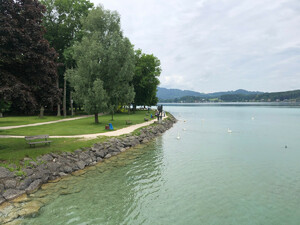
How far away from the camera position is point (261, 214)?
11211 millimetres

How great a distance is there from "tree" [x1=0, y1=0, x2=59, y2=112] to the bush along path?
4.34 meters

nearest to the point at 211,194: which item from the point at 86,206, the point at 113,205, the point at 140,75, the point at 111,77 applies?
the point at 113,205

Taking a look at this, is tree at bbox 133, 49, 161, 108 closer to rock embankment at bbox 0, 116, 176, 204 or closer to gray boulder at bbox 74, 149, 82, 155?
rock embankment at bbox 0, 116, 176, 204

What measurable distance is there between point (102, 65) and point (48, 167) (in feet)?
79.3

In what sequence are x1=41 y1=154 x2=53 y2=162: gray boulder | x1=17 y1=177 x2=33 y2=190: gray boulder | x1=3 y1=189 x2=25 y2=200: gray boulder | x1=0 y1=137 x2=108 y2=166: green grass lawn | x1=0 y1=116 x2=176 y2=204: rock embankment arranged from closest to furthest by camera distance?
x1=3 y1=189 x2=25 y2=200: gray boulder
x1=0 y1=116 x2=176 y2=204: rock embankment
x1=17 y1=177 x2=33 y2=190: gray boulder
x1=0 y1=137 x2=108 y2=166: green grass lawn
x1=41 y1=154 x2=53 y2=162: gray boulder

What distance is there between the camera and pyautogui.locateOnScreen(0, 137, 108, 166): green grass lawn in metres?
15.3

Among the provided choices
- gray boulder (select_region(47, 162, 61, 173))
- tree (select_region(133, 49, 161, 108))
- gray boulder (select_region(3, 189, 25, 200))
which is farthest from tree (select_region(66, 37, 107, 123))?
tree (select_region(133, 49, 161, 108))

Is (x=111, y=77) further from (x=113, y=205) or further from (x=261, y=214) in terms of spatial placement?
(x=261, y=214)

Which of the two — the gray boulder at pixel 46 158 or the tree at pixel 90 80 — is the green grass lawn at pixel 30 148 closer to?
the gray boulder at pixel 46 158

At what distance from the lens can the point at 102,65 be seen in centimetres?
3672

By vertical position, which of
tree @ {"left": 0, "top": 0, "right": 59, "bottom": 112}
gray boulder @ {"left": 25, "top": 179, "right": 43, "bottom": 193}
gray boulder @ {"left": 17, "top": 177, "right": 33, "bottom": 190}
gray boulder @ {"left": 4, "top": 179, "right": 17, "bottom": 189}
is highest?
tree @ {"left": 0, "top": 0, "right": 59, "bottom": 112}

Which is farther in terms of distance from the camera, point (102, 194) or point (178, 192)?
point (178, 192)

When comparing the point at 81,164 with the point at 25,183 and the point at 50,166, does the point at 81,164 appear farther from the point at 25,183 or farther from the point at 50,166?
the point at 25,183

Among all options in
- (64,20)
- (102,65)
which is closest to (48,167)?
(102,65)
